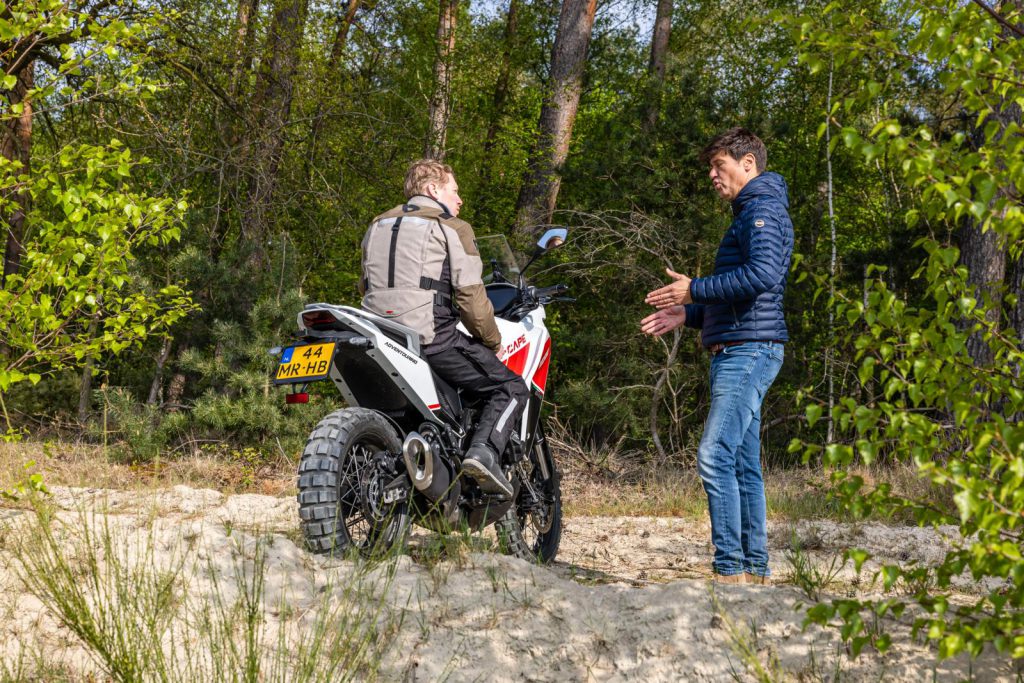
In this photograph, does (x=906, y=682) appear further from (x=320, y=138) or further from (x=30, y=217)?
(x=320, y=138)

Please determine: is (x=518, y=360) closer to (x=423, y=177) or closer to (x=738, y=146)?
(x=423, y=177)

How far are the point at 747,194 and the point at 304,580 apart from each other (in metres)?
2.51

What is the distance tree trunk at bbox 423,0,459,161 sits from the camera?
1195cm

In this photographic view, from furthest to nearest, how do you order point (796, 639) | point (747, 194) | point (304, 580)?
point (747, 194) → point (304, 580) → point (796, 639)

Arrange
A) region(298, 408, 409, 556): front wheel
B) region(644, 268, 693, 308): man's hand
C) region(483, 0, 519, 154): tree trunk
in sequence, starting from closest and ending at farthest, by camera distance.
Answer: region(298, 408, 409, 556): front wheel < region(644, 268, 693, 308): man's hand < region(483, 0, 519, 154): tree trunk

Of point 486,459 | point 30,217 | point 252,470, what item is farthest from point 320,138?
point 486,459

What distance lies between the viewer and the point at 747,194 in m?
4.20

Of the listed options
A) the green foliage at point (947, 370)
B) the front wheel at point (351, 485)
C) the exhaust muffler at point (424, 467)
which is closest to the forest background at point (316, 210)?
the front wheel at point (351, 485)

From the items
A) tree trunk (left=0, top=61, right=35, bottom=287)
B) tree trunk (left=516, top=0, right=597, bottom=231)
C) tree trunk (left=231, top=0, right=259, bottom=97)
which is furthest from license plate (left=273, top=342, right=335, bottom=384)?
tree trunk (left=516, top=0, right=597, bottom=231)

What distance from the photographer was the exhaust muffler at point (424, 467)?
4.22 m

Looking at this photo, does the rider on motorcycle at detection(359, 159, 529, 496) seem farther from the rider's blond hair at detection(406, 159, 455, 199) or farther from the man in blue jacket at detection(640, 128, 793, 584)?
the man in blue jacket at detection(640, 128, 793, 584)

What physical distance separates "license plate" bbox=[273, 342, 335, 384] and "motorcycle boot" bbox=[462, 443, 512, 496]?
31.0 inches

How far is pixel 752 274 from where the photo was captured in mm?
4035

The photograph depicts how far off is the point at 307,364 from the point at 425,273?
0.71m
